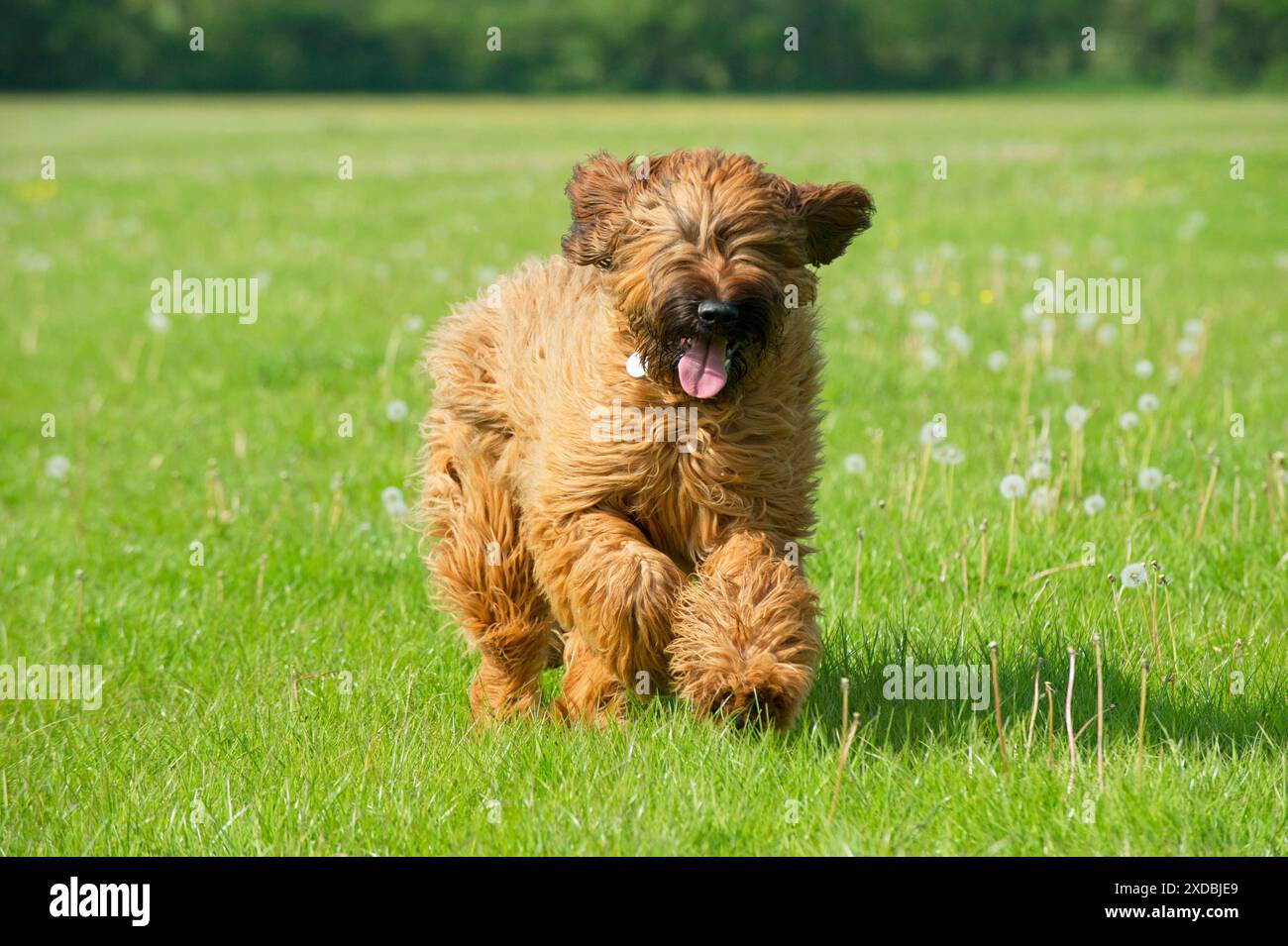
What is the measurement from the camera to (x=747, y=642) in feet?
13.4

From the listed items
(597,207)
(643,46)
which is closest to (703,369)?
(597,207)

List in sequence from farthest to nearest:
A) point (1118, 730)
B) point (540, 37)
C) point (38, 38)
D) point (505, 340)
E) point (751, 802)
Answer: point (540, 37), point (38, 38), point (505, 340), point (1118, 730), point (751, 802)

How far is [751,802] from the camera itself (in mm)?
3926

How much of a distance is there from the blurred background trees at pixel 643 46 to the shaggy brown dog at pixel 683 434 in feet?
202

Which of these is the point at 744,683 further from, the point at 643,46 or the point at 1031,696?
the point at 643,46

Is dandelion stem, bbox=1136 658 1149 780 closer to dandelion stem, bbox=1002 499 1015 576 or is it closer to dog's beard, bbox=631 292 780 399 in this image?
dog's beard, bbox=631 292 780 399

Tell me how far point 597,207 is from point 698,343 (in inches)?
23.5

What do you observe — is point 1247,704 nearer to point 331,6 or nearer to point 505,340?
point 505,340

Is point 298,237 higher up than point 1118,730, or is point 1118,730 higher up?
point 298,237

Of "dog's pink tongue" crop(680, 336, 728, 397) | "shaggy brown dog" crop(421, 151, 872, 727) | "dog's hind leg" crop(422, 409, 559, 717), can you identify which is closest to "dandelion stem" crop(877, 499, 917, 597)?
"shaggy brown dog" crop(421, 151, 872, 727)

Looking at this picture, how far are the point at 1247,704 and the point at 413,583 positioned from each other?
10.3 feet

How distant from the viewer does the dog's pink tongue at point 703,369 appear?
427cm
